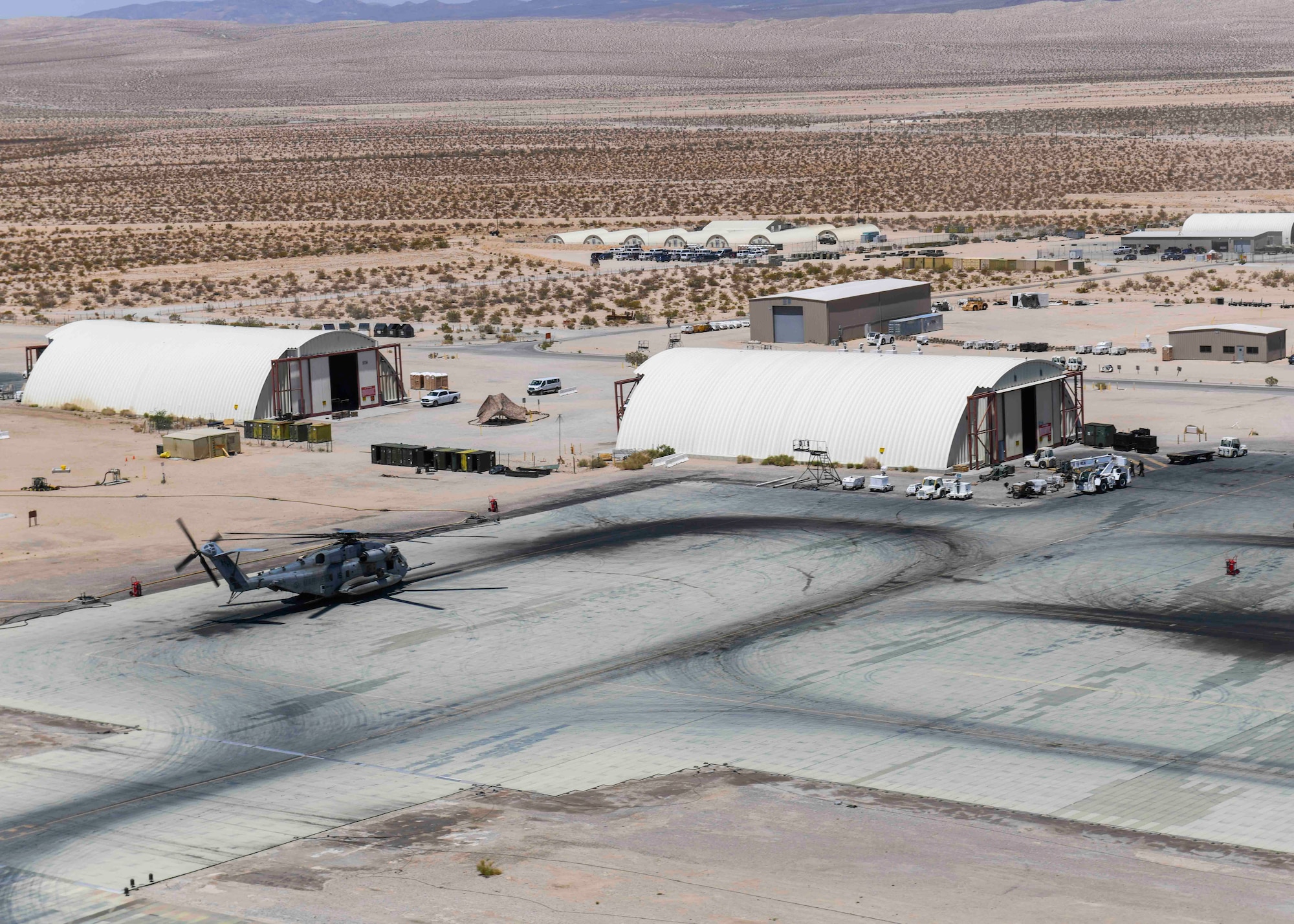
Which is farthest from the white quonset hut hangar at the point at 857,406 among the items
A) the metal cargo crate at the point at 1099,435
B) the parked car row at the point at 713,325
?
the parked car row at the point at 713,325

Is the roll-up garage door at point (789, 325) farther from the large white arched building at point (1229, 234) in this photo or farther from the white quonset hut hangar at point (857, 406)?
the large white arched building at point (1229, 234)

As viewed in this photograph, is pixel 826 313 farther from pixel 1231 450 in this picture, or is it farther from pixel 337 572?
pixel 337 572

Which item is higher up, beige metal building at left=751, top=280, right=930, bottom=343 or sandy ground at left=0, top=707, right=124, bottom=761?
beige metal building at left=751, top=280, right=930, bottom=343

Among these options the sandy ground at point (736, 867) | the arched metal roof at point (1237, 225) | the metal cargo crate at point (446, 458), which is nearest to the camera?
the sandy ground at point (736, 867)

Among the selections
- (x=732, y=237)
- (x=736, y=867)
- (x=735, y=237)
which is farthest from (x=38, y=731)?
Answer: (x=735, y=237)

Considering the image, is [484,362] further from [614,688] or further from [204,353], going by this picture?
[614,688]

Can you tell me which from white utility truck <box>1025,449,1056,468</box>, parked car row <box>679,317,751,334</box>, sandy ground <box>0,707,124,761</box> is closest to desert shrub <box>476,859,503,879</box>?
sandy ground <box>0,707,124,761</box>

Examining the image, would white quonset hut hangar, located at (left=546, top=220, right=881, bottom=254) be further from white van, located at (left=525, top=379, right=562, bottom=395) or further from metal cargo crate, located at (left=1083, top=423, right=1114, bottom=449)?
metal cargo crate, located at (left=1083, top=423, right=1114, bottom=449)
